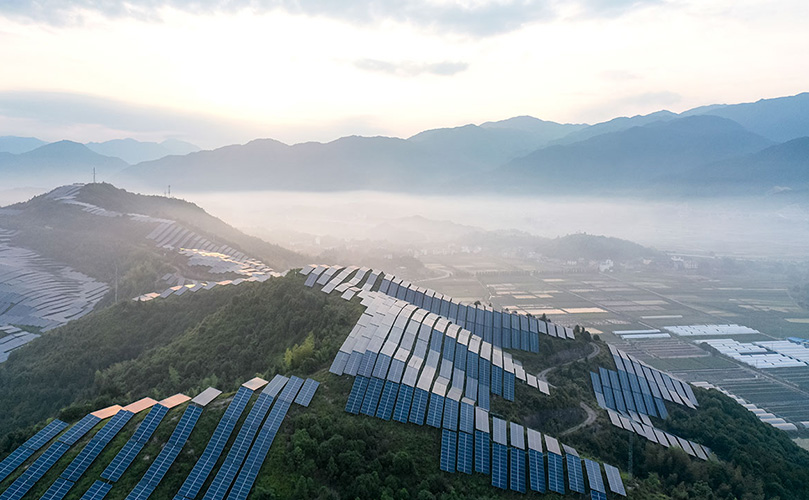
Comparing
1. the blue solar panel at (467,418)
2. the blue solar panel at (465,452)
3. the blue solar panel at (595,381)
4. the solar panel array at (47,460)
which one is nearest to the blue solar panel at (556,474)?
the blue solar panel at (465,452)

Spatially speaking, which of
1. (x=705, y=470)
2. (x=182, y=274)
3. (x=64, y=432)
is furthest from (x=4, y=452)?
(x=182, y=274)

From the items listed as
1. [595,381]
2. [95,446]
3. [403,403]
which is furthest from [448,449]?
[595,381]

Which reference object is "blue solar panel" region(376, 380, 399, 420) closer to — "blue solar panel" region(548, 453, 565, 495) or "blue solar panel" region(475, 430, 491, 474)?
"blue solar panel" region(475, 430, 491, 474)

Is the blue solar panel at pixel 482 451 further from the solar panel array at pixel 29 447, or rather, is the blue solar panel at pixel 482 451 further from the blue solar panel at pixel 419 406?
the solar panel array at pixel 29 447

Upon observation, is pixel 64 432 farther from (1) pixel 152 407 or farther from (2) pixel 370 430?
(2) pixel 370 430

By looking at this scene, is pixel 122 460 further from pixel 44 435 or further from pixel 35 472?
pixel 44 435

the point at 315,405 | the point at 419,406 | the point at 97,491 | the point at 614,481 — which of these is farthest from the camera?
the point at 419,406
